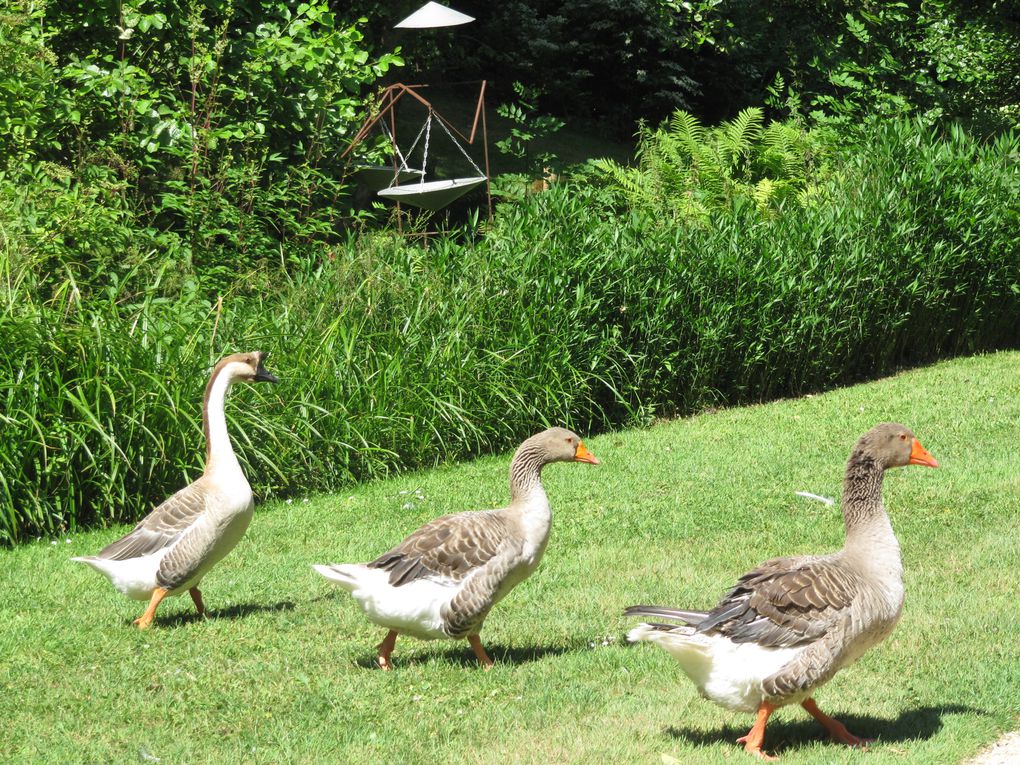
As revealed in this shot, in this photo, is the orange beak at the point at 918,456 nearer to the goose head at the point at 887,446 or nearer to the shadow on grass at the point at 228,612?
the goose head at the point at 887,446

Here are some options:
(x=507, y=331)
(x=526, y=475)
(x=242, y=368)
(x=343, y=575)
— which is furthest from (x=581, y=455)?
(x=507, y=331)

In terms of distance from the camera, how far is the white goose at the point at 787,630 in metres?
4.62

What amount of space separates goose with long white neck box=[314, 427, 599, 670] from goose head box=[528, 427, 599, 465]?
0.13m

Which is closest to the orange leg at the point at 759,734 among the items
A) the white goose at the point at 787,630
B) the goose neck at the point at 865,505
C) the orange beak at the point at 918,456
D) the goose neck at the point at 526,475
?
the white goose at the point at 787,630

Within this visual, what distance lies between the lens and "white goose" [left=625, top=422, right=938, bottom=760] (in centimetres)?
462

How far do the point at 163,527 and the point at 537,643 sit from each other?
2162mm

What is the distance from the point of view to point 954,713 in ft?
16.7

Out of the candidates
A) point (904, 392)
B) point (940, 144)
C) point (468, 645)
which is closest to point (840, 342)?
point (904, 392)

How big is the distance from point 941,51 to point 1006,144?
149 inches

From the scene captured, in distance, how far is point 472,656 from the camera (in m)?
6.10

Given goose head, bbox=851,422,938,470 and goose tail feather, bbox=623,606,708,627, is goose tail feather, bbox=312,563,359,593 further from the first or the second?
goose head, bbox=851,422,938,470

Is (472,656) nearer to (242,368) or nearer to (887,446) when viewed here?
(242,368)

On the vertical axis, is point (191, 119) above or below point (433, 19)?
below

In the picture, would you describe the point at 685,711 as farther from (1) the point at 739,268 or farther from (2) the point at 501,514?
(1) the point at 739,268
